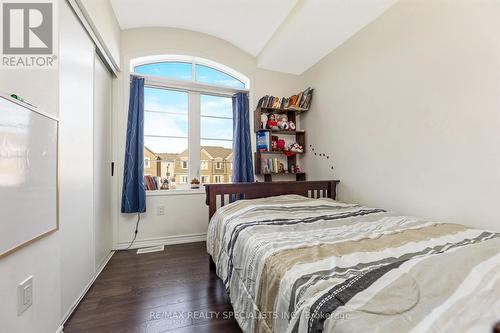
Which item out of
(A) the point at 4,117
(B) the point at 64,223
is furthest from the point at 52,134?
(B) the point at 64,223

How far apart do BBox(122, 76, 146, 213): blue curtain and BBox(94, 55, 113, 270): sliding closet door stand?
0.57 ft

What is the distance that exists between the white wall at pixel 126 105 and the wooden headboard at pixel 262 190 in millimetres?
633

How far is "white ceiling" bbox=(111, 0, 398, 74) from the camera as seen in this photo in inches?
79.3

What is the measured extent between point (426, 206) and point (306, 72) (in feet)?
7.59

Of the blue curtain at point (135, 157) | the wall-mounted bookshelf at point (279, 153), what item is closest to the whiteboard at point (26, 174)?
the blue curtain at point (135, 157)

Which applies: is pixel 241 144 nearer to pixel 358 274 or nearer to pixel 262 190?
pixel 262 190

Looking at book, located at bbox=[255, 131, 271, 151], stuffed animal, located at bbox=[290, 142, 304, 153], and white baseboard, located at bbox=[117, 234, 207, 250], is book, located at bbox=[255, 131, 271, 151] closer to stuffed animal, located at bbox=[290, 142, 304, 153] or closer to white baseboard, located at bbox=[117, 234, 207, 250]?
stuffed animal, located at bbox=[290, 142, 304, 153]

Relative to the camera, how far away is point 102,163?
211cm

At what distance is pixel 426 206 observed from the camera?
1.67 meters

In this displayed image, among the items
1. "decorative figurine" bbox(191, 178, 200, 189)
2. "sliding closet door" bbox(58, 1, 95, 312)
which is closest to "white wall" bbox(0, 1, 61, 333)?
"sliding closet door" bbox(58, 1, 95, 312)

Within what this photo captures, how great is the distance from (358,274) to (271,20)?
8.60 feet

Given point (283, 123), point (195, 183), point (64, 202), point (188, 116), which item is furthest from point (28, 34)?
point (283, 123)

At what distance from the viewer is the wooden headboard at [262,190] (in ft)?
6.59

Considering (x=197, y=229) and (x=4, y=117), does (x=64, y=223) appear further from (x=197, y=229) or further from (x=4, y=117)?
(x=197, y=229)
